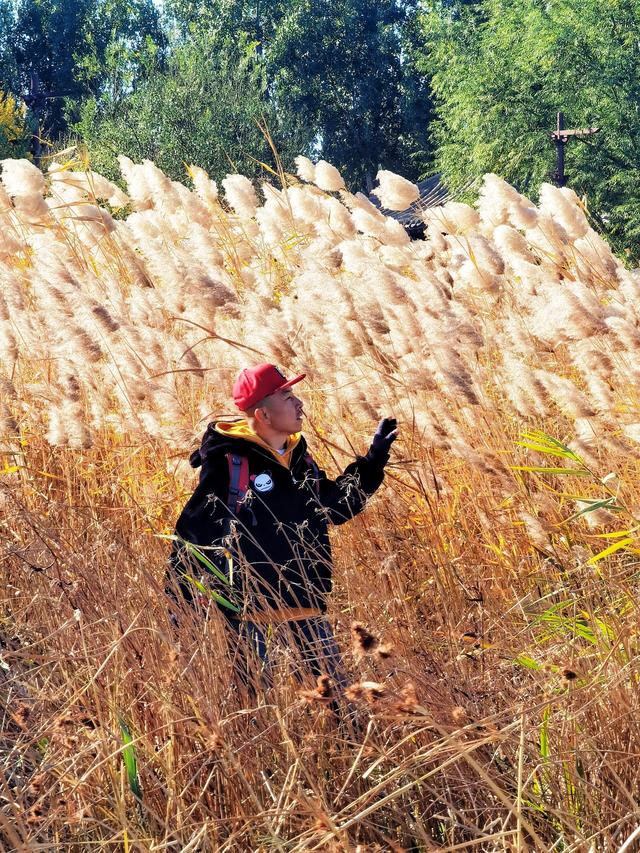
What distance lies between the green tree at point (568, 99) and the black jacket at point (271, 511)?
17040 mm

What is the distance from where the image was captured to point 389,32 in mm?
41000

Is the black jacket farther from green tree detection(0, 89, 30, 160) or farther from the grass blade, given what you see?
green tree detection(0, 89, 30, 160)

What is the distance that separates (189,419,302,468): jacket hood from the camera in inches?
109

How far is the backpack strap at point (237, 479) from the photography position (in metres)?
2.75

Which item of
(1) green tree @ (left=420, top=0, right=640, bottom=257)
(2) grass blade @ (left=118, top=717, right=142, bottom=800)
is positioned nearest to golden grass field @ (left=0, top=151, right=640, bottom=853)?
(2) grass blade @ (left=118, top=717, right=142, bottom=800)

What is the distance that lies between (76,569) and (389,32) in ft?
137

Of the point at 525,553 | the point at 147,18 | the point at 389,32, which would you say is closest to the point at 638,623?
the point at 525,553

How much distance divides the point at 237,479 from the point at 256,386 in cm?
26

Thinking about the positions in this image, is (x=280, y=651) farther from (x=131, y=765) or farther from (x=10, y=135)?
(x=10, y=135)

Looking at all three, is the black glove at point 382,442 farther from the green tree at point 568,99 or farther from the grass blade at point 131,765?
the green tree at point 568,99

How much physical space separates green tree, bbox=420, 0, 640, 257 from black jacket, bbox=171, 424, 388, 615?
55.9 feet

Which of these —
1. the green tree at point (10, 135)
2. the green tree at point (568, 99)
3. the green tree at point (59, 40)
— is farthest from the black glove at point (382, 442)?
the green tree at point (59, 40)

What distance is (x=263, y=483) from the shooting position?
2809 millimetres

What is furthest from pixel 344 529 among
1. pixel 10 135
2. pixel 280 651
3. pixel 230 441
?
pixel 10 135
